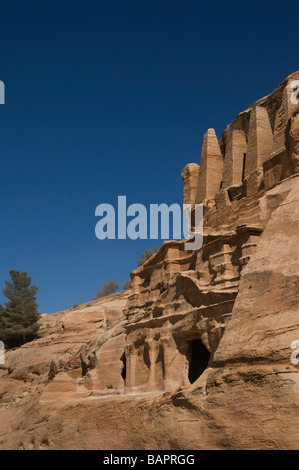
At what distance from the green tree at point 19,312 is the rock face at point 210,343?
9.37 meters

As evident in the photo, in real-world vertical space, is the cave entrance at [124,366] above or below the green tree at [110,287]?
below

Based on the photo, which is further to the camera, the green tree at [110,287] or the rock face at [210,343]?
the green tree at [110,287]

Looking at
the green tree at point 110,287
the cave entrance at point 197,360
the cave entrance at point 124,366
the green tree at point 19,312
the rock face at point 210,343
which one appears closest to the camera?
the rock face at point 210,343

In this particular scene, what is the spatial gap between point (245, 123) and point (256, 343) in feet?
60.0

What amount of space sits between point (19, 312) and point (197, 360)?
26.8 metres

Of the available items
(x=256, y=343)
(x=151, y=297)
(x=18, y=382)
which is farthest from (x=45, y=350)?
(x=256, y=343)

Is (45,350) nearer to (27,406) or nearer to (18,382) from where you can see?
(18,382)

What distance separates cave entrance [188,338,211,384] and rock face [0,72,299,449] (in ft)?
0.18

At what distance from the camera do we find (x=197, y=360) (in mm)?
22094

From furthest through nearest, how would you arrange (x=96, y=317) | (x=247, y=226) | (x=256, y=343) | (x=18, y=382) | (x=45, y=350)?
1. (x=96, y=317)
2. (x=45, y=350)
3. (x=18, y=382)
4. (x=247, y=226)
5. (x=256, y=343)

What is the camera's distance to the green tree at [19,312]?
1715 inches

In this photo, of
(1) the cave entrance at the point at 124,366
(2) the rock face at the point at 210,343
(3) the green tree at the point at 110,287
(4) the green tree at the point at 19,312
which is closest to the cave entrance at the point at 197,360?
(2) the rock face at the point at 210,343

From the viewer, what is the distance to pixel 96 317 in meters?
38.5

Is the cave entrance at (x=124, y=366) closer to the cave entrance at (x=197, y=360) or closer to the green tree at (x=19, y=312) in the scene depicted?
the cave entrance at (x=197, y=360)
